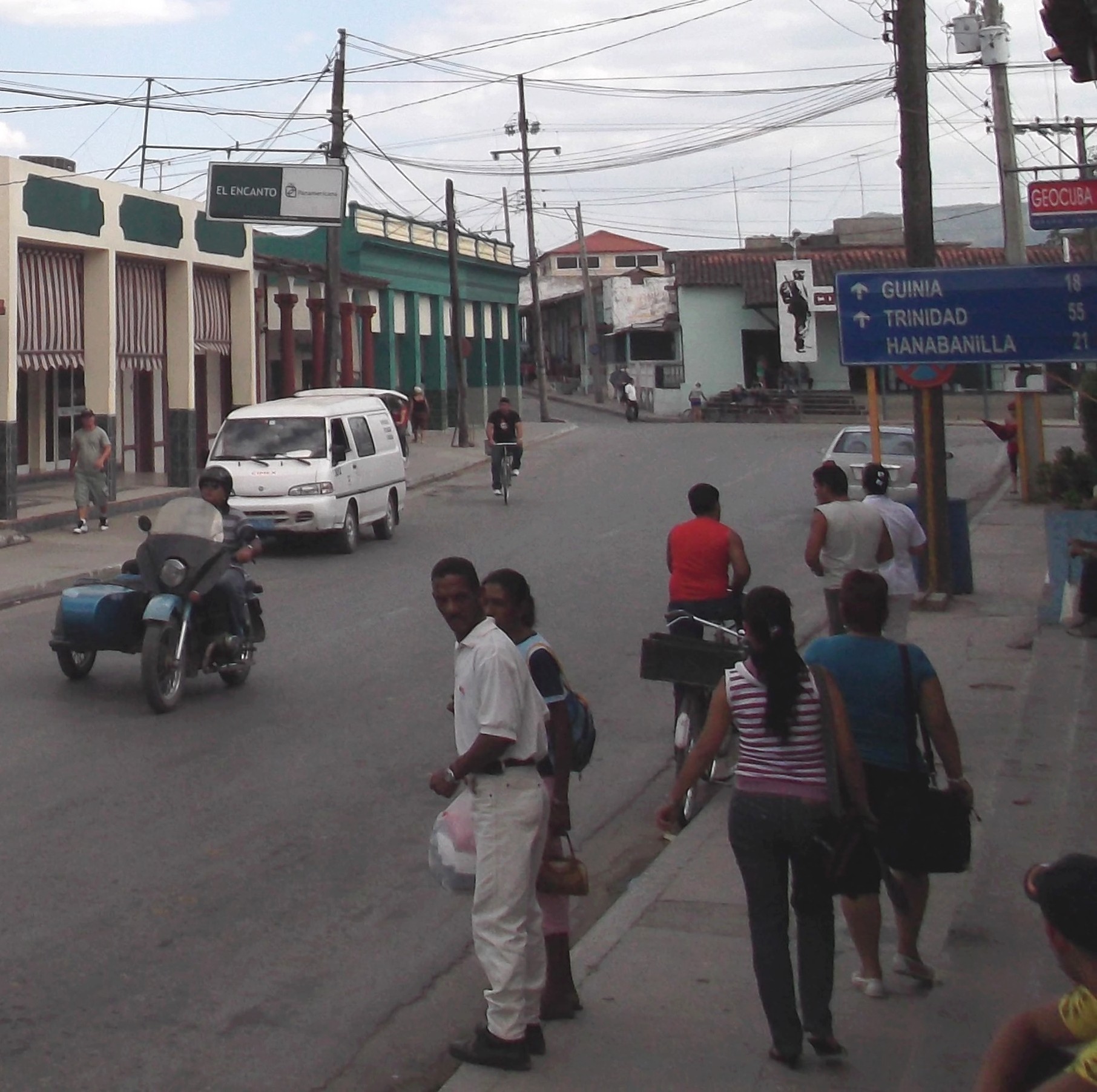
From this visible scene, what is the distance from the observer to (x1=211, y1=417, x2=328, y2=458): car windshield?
2038 cm

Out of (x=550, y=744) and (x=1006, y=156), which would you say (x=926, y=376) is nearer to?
(x=550, y=744)

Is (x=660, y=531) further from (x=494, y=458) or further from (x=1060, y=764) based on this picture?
(x=1060, y=764)

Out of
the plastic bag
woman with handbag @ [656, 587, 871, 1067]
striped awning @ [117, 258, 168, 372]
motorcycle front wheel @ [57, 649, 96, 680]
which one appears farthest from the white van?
woman with handbag @ [656, 587, 871, 1067]

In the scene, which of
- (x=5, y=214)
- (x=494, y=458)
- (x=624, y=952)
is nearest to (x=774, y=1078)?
(x=624, y=952)

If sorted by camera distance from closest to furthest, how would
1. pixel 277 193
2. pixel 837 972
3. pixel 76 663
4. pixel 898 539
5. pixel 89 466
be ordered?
pixel 837 972
pixel 898 539
pixel 76 663
pixel 89 466
pixel 277 193

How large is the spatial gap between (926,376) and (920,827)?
8.83 meters

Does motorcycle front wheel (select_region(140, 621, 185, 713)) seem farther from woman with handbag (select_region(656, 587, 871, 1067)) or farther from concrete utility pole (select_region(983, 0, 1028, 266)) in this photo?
concrete utility pole (select_region(983, 0, 1028, 266))

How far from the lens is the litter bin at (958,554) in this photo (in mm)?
16125

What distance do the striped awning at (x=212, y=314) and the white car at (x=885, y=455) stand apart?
1135 centimetres

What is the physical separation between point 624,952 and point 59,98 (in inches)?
952

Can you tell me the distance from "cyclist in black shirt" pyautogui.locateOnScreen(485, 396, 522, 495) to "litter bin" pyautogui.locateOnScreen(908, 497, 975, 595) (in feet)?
34.9

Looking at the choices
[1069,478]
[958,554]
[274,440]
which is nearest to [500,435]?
[274,440]

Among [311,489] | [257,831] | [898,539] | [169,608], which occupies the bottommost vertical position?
[257,831]

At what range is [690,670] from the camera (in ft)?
26.7
